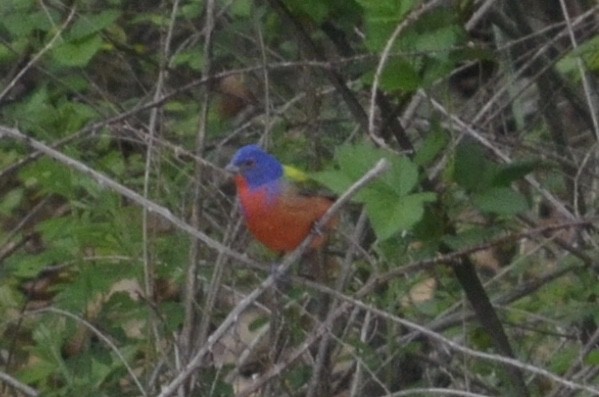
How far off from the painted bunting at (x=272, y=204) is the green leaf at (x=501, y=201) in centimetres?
71

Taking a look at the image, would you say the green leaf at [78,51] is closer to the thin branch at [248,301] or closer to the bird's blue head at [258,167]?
the bird's blue head at [258,167]

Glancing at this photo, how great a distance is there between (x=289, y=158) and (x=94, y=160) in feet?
1.85

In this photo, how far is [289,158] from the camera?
170 inches

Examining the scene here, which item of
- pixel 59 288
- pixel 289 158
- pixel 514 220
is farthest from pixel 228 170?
pixel 514 220

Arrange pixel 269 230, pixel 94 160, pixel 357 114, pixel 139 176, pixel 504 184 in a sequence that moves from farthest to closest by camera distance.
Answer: pixel 139 176, pixel 94 160, pixel 269 230, pixel 357 114, pixel 504 184

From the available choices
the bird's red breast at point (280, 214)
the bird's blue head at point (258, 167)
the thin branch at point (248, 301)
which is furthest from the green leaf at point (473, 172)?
the bird's blue head at point (258, 167)

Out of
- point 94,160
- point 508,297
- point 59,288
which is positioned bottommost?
point 508,297

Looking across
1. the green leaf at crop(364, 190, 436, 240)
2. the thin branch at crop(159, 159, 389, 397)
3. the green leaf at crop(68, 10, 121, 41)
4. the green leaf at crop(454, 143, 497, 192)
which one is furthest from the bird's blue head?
the green leaf at crop(364, 190, 436, 240)

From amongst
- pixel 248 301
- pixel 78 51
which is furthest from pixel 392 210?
pixel 78 51

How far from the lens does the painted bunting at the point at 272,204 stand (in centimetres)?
387

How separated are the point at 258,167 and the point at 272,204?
11cm

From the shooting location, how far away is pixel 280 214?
3900 millimetres

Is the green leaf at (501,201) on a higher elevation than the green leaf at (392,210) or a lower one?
lower

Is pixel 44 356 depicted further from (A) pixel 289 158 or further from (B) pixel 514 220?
(B) pixel 514 220
